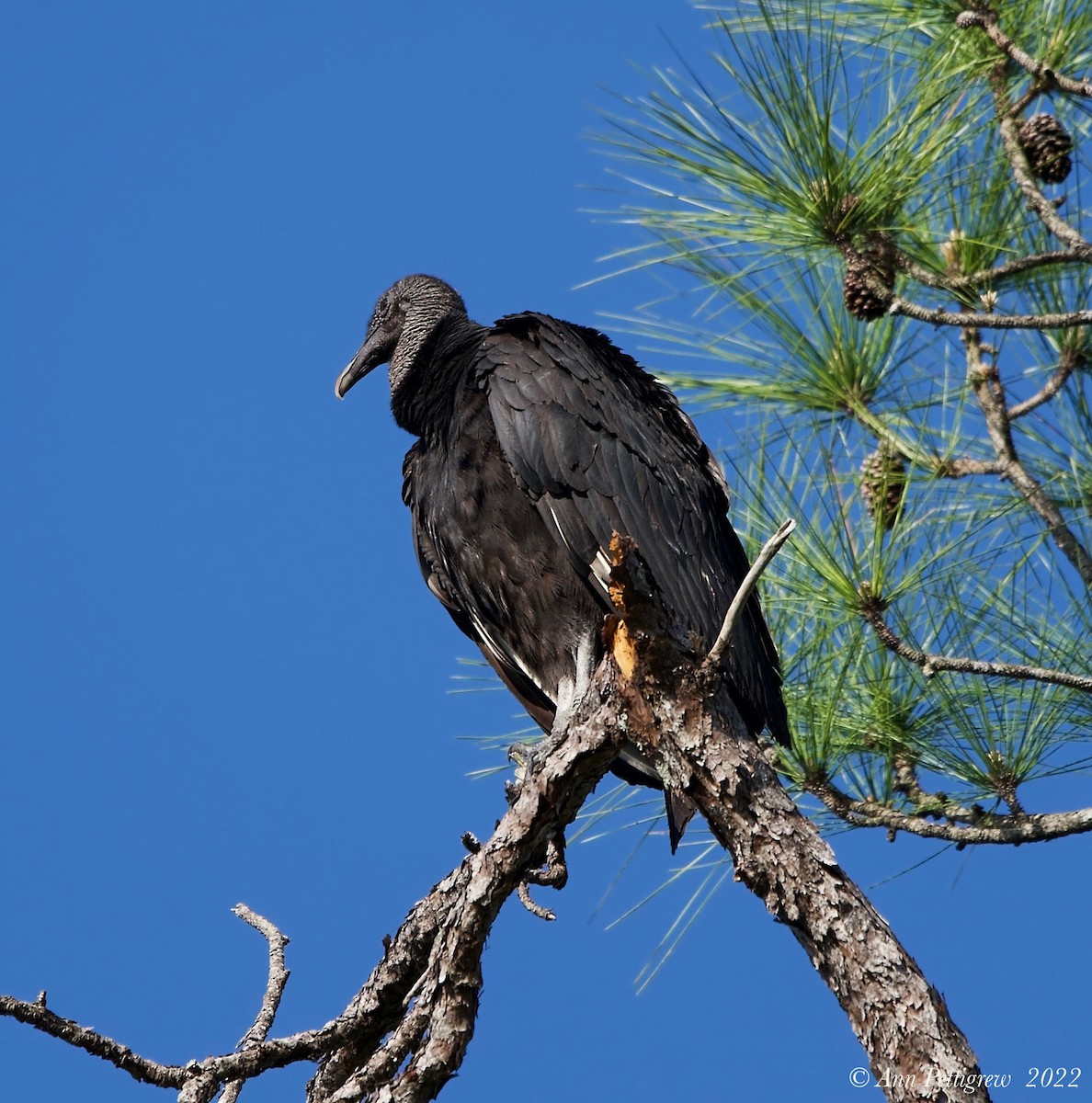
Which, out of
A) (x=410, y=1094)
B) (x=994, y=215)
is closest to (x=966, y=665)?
(x=994, y=215)

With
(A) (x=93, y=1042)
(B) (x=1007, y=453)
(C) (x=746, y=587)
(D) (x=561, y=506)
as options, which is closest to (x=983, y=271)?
(B) (x=1007, y=453)

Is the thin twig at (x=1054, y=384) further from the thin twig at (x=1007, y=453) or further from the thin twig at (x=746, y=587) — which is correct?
the thin twig at (x=746, y=587)

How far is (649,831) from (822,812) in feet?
1.47

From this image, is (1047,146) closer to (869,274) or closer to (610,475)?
(869,274)

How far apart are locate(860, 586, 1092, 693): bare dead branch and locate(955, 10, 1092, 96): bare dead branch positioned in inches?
41.5

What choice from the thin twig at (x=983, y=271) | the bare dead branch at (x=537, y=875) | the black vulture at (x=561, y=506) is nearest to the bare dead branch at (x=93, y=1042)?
the bare dead branch at (x=537, y=875)

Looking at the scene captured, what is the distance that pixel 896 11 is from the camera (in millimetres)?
3297

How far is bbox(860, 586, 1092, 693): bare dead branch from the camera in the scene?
9.21ft

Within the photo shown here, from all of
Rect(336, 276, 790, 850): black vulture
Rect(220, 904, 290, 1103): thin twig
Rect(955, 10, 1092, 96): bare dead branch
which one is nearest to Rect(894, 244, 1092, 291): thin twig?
Rect(955, 10, 1092, 96): bare dead branch

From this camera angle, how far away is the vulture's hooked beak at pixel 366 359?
4156mm

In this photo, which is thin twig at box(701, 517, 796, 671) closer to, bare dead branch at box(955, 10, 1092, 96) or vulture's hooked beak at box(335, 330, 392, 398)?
bare dead branch at box(955, 10, 1092, 96)

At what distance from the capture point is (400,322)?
4.22m

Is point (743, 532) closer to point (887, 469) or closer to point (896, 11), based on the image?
point (887, 469)

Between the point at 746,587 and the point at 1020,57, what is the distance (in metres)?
1.61
